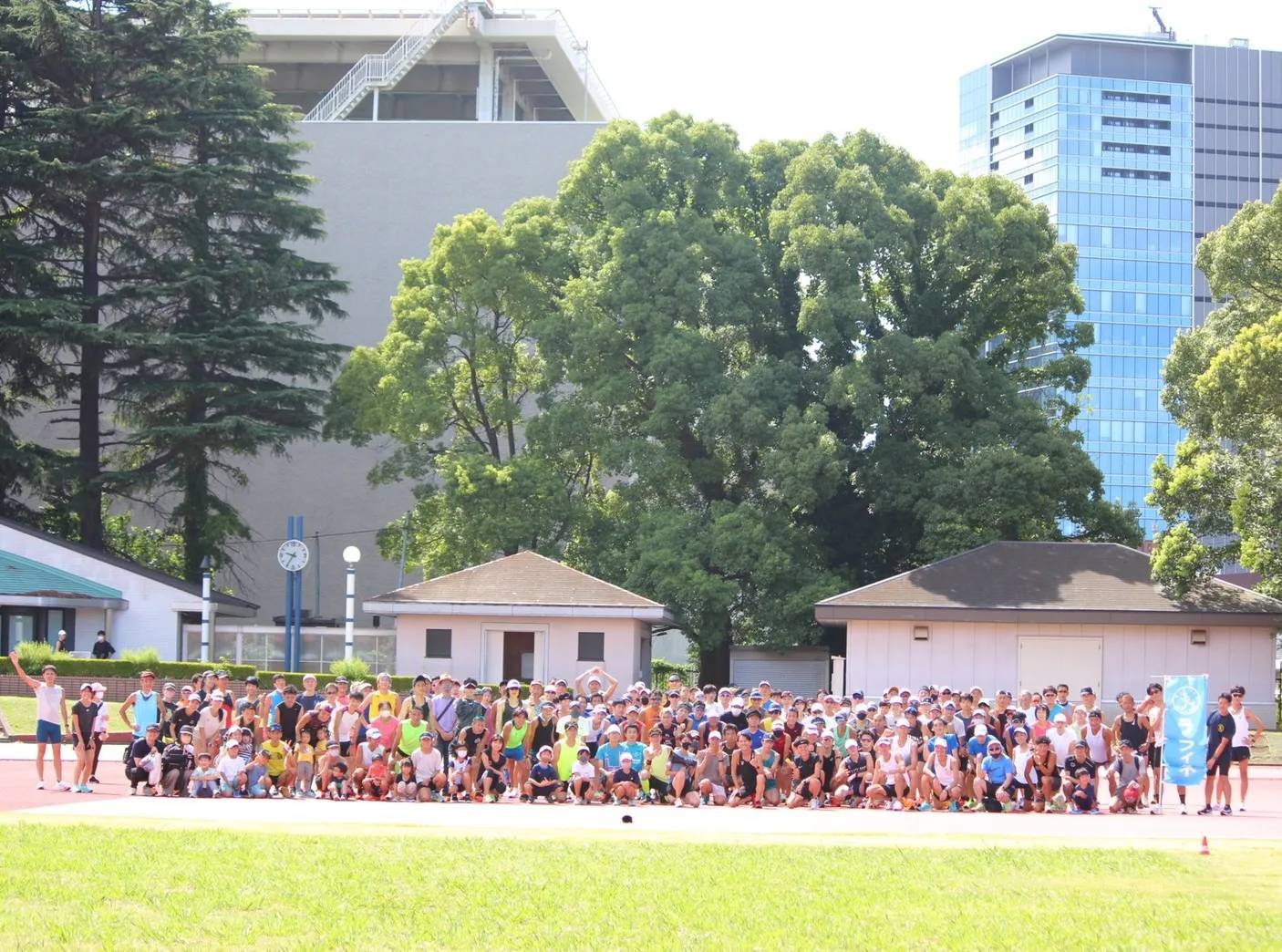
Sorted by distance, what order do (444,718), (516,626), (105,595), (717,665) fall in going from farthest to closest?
(717,665) → (105,595) → (516,626) → (444,718)

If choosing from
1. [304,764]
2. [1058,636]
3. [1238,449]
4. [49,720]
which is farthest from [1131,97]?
[49,720]

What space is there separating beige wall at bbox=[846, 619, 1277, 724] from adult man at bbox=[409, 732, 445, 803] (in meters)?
16.7

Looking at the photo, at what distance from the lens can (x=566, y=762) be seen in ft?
68.9

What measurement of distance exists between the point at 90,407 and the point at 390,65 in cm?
2417

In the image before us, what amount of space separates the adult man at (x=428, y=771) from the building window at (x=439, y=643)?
17.2m

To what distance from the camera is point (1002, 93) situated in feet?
479

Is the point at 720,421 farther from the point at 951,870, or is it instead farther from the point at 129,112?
the point at 951,870

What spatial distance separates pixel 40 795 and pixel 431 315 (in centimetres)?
2756

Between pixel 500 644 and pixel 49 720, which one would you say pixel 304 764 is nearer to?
pixel 49 720

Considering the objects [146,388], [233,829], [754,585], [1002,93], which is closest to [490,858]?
[233,829]

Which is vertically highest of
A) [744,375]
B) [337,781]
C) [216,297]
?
[216,297]

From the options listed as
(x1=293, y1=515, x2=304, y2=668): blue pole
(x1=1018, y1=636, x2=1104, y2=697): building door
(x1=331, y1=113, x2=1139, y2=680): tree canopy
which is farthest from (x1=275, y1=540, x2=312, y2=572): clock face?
(x1=1018, y1=636, x2=1104, y2=697): building door

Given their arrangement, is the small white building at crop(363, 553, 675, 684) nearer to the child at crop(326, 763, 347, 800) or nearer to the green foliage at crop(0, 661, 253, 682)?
the green foliage at crop(0, 661, 253, 682)

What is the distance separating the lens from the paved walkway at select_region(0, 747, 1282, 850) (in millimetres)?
16812
